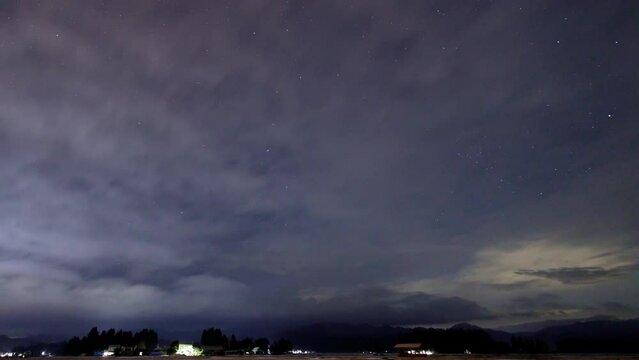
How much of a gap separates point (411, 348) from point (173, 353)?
9536cm

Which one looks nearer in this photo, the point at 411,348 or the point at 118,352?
the point at 411,348

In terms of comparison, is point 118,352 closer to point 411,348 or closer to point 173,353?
point 173,353

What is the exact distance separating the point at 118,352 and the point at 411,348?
11245cm

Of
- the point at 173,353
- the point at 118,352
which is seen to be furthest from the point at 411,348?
the point at 118,352

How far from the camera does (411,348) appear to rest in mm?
178500

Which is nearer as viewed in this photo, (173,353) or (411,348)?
(411,348)

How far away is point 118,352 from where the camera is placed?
190625mm

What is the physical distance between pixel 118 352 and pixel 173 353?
20.9 metres

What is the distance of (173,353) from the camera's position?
19888 centimetres
